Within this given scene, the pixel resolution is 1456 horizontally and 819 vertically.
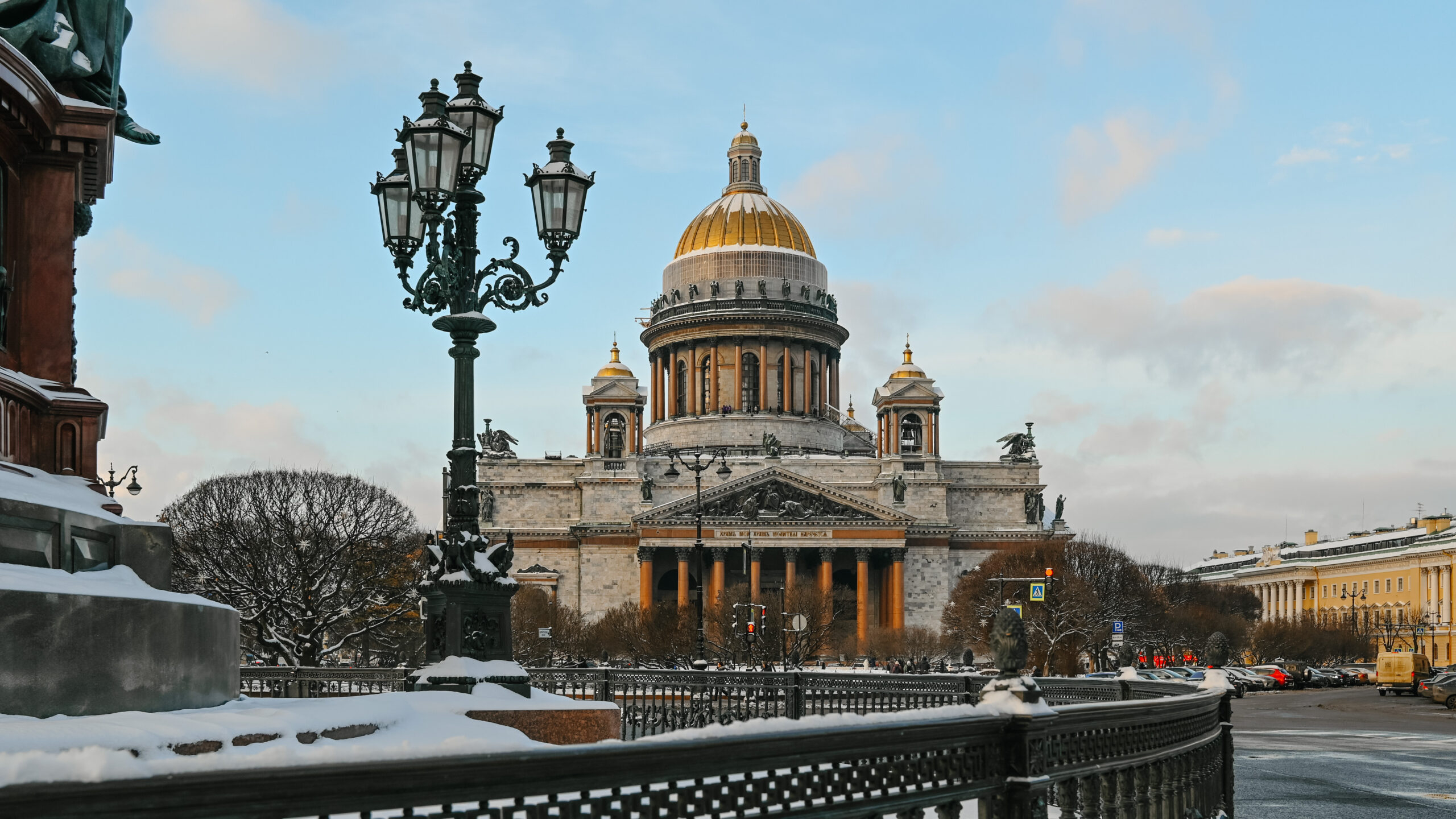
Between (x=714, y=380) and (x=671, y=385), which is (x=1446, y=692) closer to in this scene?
(x=714, y=380)

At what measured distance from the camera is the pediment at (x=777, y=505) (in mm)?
90812

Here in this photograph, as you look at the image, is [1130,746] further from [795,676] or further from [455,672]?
[795,676]

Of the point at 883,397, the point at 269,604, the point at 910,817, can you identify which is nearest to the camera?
the point at 910,817

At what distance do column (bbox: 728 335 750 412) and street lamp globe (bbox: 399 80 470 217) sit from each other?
8959 cm

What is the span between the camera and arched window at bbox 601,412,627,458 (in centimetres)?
9881

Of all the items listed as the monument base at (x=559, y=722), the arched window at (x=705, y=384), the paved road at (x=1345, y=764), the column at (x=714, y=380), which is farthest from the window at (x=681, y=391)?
the monument base at (x=559, y=722)

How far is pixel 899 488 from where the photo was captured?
93812 mm

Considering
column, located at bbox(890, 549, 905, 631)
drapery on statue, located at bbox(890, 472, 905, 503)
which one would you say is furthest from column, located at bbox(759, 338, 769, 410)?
column, located at bbox(890, 549, 905, 631)

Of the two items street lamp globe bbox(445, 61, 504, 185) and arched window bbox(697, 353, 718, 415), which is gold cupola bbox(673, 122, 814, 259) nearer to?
arched window bbox(697, 353, 718, 415)

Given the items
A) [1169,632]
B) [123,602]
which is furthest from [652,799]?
[1169,632]

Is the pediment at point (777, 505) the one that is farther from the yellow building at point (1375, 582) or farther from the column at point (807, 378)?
the yellow building at point (1375, 582)

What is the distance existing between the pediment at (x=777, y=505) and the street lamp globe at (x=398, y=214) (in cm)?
7481

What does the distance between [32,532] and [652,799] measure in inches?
226

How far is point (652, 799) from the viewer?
520cm
